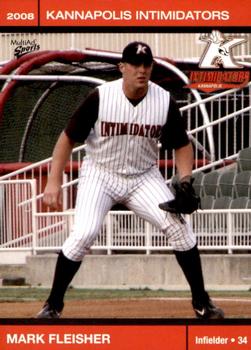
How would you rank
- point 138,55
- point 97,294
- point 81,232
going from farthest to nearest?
point 97,294, point 81,232, point 138,55

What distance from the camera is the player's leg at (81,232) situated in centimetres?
967

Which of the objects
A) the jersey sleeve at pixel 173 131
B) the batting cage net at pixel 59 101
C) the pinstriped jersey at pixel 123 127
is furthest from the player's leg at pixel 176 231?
the batting cage net at pixel 59 101

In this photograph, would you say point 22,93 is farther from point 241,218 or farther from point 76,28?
point 76,28

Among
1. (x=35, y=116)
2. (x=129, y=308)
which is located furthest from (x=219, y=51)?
(x=35, y=116)

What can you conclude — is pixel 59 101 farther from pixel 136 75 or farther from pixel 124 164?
pixel 136 75

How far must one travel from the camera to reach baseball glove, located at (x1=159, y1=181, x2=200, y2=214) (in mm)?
9727

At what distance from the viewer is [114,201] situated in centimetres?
986

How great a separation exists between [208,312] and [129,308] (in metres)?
1.47

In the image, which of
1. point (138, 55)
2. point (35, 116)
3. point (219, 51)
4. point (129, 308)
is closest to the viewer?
point (138, 55)

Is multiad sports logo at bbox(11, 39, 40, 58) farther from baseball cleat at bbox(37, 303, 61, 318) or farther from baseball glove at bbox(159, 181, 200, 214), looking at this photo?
baseball cleat at bbox(37, 303, 61, 318)

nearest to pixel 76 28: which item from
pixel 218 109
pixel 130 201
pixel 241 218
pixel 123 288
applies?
pixel 130 201

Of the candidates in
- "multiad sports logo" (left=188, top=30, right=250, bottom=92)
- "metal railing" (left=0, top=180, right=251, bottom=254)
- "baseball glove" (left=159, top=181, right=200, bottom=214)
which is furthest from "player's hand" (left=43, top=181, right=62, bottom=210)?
"metal railing" (left=0, top=180, right=251, bottom=254)
